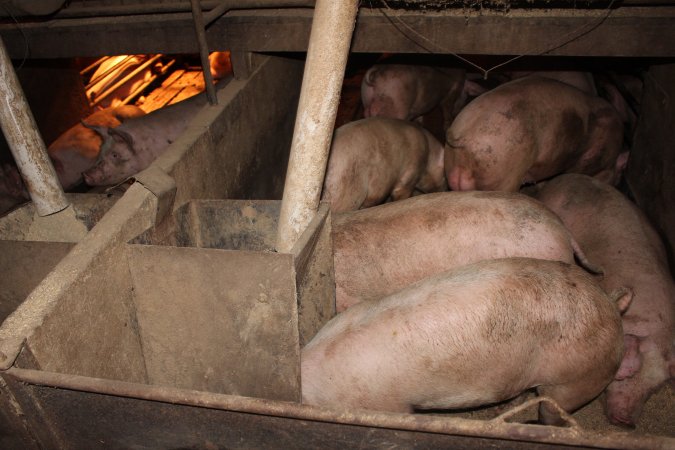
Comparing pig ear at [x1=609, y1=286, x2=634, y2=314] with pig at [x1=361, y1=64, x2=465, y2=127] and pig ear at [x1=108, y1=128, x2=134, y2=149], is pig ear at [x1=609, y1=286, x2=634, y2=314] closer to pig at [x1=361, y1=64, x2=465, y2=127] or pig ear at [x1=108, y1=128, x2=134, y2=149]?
pig at [x1=361, y1=64, x2=465, y2=127]

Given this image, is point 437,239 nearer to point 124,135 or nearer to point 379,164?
point 379,164

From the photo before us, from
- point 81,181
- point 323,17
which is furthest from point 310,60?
point 81,181

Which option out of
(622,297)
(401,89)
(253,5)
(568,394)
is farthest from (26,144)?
(401,89)

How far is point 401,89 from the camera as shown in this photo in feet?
17.4

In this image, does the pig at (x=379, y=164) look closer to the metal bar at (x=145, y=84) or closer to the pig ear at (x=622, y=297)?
the pig ear at (x=622, y=297)

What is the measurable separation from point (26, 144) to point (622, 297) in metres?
3.42

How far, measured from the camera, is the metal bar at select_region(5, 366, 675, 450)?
1451 millimetres

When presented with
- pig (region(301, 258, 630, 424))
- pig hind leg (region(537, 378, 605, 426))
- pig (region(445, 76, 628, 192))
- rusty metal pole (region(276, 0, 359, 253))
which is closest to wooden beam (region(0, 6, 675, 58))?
pig (region(445, 76, 628, 192))

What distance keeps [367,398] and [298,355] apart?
453mm

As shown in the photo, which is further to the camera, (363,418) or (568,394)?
(568,394)

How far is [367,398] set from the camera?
2324 mm

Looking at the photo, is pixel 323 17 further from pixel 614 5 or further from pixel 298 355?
pixel 614 5

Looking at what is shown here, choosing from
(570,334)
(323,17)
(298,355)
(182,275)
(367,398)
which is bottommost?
(367,398)

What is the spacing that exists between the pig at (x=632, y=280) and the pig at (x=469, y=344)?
745mm
